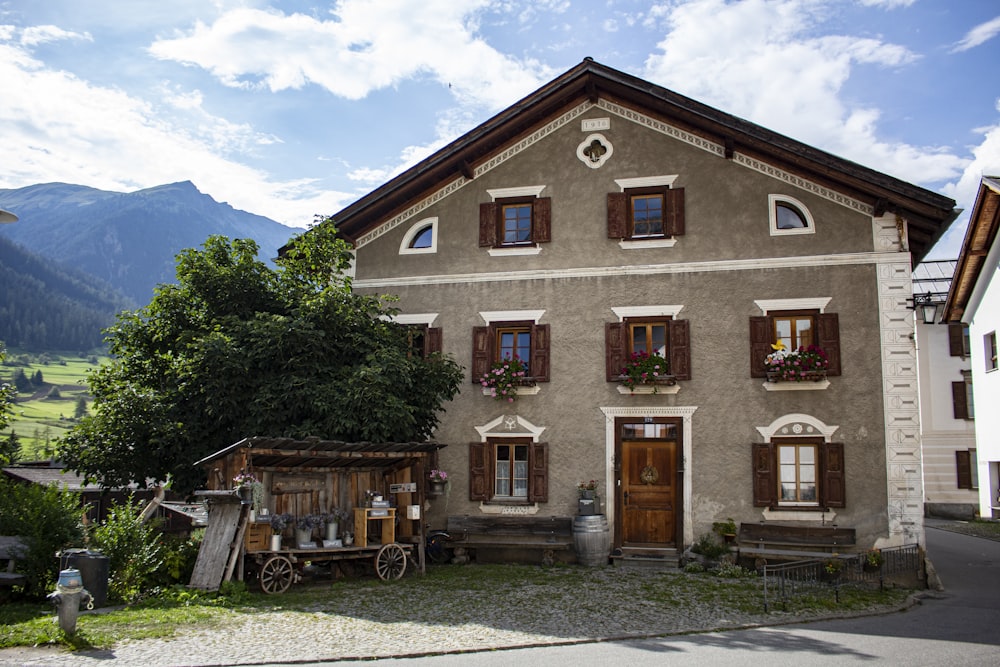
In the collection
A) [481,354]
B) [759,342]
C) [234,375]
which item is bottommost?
[234,375]

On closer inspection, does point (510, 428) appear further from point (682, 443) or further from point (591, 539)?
point (682, 443)

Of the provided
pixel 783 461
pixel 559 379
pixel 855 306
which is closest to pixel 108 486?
pixel 559 379

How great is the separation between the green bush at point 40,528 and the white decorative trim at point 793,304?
12362mm

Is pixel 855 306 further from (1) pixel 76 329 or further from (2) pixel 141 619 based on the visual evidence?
(1) pixel 76 329

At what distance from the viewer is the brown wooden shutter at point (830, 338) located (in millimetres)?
15742

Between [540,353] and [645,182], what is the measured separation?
4.10 m

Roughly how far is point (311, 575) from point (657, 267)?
8718 mm

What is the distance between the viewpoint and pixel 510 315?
17.6m

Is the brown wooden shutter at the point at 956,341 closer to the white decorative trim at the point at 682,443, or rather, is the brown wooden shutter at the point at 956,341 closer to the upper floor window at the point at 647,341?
the upper floor window at the point at 647,341

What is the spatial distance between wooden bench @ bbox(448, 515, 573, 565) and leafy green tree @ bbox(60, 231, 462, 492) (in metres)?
2.34

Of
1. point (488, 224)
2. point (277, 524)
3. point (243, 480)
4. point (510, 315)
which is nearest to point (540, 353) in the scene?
point (510, 315)

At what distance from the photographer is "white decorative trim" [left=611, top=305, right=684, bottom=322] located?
16719mm

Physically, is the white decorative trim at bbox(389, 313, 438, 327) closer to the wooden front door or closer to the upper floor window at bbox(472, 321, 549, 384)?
the upper floor window at bbox(472, 321, 549, 384)

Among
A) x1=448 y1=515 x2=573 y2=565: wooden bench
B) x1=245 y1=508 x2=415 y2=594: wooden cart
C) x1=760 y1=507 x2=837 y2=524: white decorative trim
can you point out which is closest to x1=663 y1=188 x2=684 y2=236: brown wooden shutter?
x1=760 y1=507 x2=837 y2=524: white decorative trim
